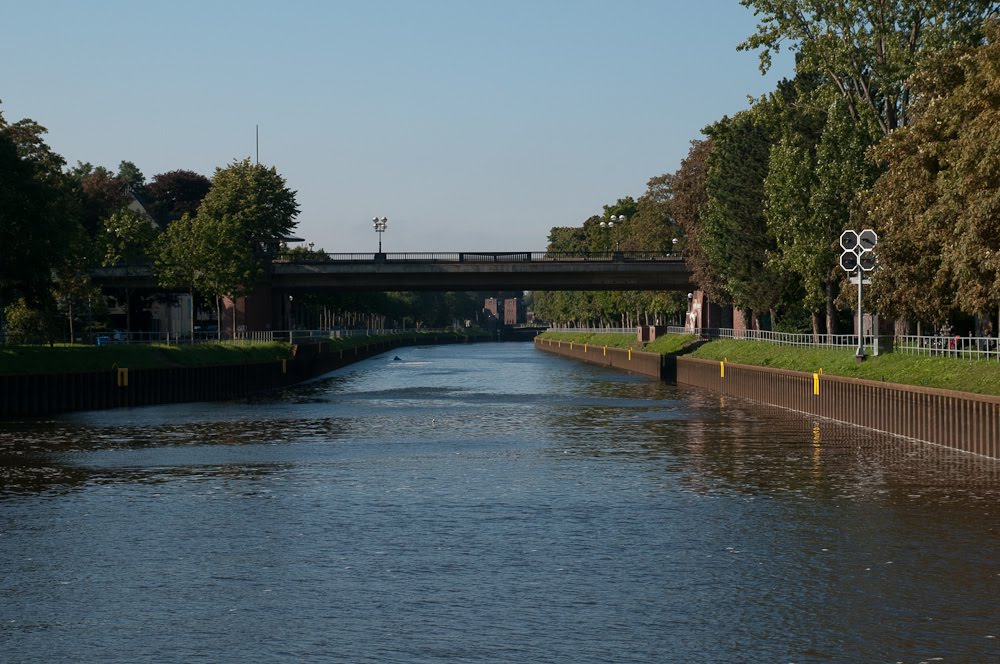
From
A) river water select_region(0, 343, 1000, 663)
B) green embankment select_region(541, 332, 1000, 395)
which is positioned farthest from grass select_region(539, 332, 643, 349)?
river water select_region(0, 343, 1000, 663)

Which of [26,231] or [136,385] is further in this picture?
[136,385]

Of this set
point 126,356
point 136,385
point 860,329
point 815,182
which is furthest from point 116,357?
point 815,182

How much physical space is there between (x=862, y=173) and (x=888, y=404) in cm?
2523

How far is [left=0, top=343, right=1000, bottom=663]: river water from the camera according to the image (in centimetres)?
1622

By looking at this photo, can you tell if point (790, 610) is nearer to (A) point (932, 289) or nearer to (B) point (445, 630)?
(B) point (445, 630)

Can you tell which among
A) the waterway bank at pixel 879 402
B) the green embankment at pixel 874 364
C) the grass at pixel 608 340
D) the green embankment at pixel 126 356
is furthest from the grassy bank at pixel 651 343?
the green embankment at pixel 126 356

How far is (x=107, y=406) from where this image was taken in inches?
2477

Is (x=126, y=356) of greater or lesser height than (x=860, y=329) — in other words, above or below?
below

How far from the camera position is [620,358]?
4961 inches

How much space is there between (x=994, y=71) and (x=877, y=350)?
15.3 metres

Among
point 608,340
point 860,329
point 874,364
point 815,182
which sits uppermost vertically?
point 815,182

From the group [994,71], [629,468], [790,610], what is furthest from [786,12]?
[790,610]

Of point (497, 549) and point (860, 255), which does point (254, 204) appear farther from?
point (497, 549)

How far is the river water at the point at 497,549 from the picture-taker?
16219mm
